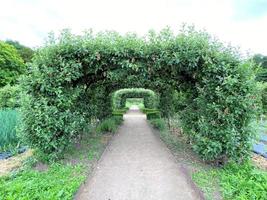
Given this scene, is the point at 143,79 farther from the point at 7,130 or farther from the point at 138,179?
the point at 7,130

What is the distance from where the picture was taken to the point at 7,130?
6156mm

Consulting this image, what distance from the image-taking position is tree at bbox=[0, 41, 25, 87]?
2377cm

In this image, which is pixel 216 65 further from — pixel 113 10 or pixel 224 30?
pixel 113 10

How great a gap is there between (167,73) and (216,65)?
136cm

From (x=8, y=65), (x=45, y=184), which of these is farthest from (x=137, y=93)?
(x=45, y=184)

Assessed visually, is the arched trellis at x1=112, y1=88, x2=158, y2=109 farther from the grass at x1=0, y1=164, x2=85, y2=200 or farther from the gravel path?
the grass at x1=0, y1=164, x2=85, y2=200

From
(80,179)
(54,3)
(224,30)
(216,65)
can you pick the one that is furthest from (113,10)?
(80,179)

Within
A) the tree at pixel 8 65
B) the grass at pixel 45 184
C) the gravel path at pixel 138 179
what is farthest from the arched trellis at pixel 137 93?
the grass at pixel 45 184

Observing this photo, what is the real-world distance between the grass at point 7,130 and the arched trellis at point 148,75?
1.81 m

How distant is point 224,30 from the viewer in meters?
5.02

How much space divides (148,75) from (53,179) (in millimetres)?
3300

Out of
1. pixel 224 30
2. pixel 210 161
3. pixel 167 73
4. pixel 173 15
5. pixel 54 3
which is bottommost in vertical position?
pixel 210 161

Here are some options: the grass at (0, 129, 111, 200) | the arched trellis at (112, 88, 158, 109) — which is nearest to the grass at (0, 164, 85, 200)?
the grass at (0, 129, 111, 200)

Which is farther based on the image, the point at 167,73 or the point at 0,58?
→ the point at 0,58
